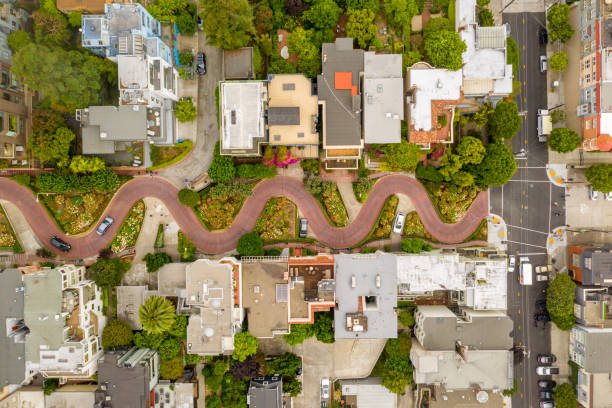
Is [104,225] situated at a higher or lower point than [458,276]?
higher

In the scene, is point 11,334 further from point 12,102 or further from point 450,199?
point 450,199

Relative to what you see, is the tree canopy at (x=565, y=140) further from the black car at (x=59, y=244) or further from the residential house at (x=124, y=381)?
the black car at (x=59, y=244)

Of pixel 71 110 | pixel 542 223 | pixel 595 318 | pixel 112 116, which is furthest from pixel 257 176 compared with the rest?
pixel 595 318

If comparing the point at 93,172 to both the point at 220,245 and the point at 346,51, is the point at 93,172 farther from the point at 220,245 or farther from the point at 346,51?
the point at 346,51

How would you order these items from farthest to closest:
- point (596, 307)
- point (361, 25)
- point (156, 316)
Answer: point (596, 307) → point (361, 25) → point (156, 316)

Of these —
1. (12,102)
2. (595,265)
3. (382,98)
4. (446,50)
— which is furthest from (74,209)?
(595,265)

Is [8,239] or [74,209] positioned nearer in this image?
[8,239]

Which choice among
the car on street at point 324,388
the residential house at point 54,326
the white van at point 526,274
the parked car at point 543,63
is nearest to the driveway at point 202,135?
the residential house at point 54,326
